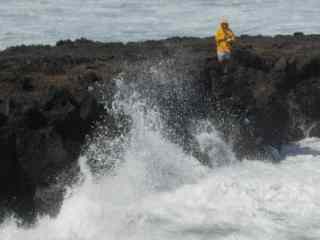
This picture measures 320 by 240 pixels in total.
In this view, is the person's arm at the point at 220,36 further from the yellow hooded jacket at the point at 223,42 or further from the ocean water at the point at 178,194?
the ocean water at the point at 178,194

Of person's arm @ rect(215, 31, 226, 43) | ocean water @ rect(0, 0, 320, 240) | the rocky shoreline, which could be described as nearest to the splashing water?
ocean water @ rect(0, 0, 320, 240)

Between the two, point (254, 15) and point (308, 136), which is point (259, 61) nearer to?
point (308, 136)

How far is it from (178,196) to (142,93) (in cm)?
310

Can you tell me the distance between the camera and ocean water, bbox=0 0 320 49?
30953 mm

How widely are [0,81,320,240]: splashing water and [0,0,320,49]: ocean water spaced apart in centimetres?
1473

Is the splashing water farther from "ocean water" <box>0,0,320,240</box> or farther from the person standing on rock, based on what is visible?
the person standing on rock

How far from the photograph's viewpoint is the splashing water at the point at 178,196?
11797mm

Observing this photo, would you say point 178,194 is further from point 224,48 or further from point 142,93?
point 224,48

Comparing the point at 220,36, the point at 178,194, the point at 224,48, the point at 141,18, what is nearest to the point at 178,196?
the point at 178,194

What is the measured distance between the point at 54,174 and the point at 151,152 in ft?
8.44

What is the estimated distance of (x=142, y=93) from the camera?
15320 mm

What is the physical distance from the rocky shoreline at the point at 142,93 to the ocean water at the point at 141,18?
1035cm

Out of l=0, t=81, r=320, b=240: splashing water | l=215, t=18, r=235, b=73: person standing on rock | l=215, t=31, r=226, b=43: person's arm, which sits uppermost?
l=215, t=31, r=226, b=43: person's arm

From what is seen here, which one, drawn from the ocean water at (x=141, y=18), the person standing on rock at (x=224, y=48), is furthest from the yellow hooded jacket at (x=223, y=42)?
the ocean water at (x=141, y=18)
